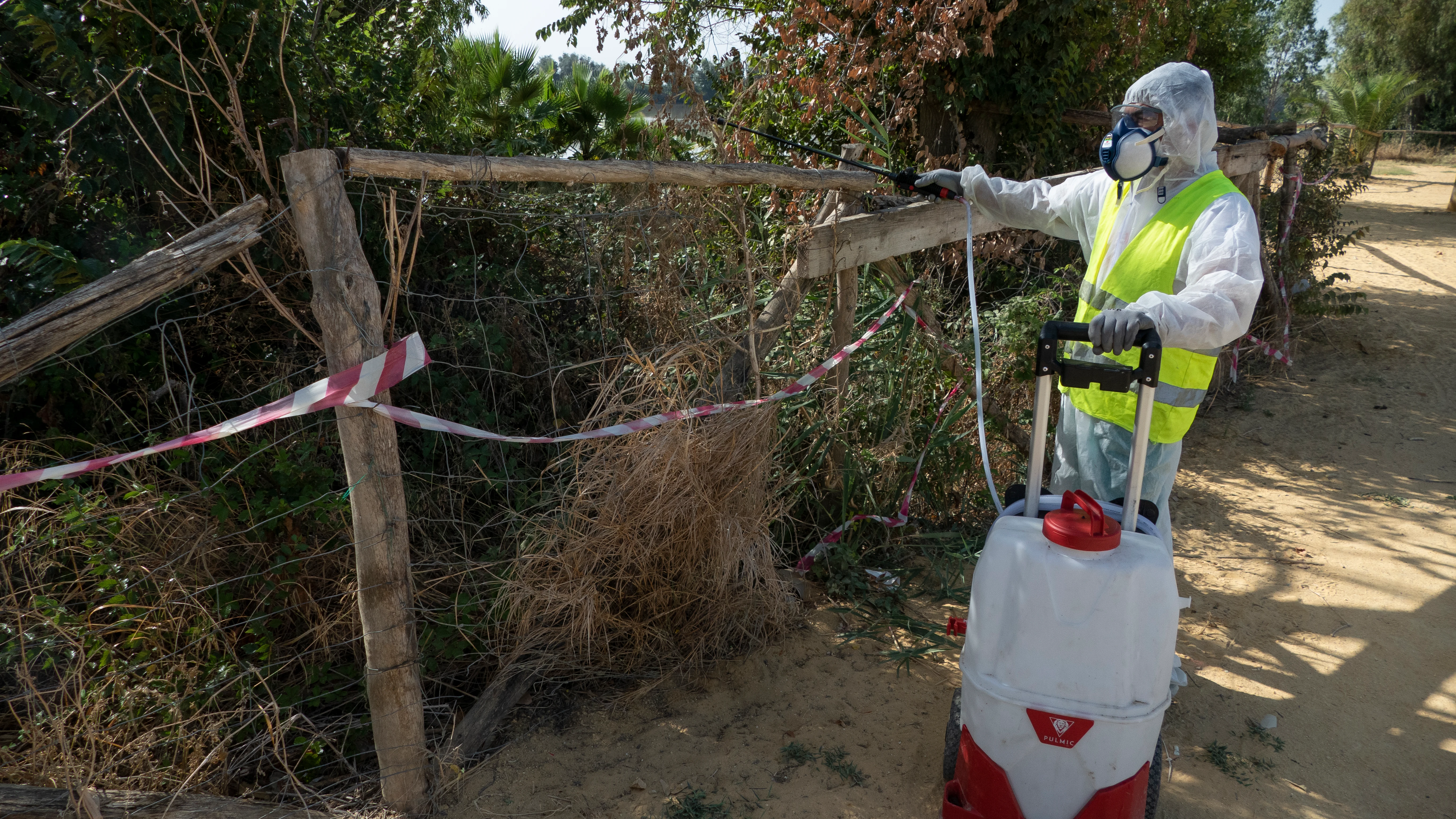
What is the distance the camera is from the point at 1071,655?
7.09 feet

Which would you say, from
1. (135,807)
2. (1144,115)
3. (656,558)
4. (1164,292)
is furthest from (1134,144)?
(135,807)

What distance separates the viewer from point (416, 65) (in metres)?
4.60

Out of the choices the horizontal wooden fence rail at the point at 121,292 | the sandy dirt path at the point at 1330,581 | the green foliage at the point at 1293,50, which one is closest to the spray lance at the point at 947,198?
the sandy dirt path at the point at 1330,581

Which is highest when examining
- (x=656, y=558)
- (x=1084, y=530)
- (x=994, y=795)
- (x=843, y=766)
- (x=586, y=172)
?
(x=586, y=172)

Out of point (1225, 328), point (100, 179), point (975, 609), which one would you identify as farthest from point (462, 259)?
point (1225, 328)

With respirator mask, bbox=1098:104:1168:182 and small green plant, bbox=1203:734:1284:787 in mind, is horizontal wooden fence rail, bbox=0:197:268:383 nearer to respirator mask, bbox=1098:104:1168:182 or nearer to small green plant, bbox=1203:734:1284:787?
respirator mask, bbox=1098:104:1168:182

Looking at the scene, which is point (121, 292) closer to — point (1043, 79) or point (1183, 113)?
point (1183, 113)

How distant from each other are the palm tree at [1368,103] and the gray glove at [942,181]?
18630mm

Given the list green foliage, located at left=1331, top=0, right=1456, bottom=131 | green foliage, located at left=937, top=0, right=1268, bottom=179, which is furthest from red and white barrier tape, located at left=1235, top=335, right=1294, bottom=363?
green foliage, located at left=1331, top=0, right=1456, bottom=131

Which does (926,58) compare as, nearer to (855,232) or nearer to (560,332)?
(855,232)

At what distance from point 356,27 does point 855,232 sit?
2.74 meters

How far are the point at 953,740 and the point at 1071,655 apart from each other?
2.01 ft

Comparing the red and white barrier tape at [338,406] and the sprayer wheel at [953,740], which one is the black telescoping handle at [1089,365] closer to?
the sprayer wheel at [953,740]

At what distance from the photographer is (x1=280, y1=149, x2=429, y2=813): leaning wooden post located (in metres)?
2.20
